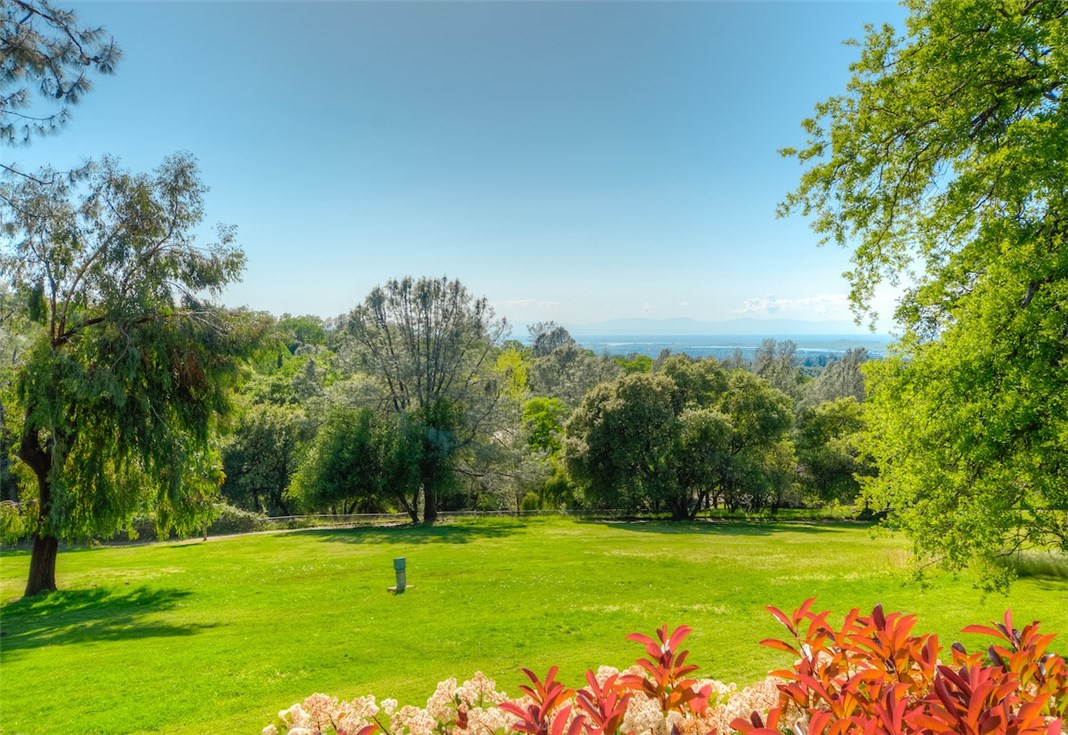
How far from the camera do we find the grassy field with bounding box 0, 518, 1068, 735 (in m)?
7.99

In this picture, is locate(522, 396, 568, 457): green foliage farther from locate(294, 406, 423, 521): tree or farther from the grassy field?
the grassy field

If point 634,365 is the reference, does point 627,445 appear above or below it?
below

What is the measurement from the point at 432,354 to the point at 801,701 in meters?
34.6

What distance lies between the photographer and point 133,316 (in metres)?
13.9

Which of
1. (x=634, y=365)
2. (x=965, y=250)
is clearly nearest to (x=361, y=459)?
(x=965, y=250)

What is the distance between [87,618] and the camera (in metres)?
12.8

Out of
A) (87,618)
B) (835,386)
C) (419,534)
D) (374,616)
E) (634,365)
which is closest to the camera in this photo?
(374,616)

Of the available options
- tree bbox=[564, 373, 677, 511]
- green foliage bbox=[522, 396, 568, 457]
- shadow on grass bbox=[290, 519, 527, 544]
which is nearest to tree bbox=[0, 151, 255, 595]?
shadow on grass bbox=[290, 519, 527, 544]

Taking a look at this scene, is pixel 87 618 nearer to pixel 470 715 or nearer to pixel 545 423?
pixel 470 715

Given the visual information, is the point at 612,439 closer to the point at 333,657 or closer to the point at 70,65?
the point at 333,657

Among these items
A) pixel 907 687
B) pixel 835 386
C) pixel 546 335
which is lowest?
pixel 907 687

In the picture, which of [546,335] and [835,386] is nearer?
[835,386]

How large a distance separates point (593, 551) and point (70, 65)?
804 inches

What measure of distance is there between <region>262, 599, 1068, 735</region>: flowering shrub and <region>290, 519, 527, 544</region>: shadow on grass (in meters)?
24.1
